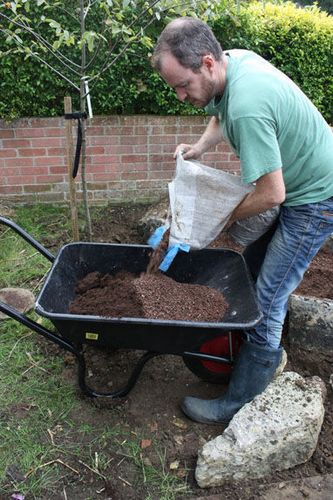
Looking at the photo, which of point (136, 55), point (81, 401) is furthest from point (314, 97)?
point (81, 401)

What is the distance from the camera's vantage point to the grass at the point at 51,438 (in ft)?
7.00

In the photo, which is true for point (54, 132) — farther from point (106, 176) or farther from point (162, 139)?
point (162, 139)

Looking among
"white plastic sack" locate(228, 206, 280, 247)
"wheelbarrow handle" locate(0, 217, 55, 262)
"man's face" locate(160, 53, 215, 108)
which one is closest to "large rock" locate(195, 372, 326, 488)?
"white plastic sack" locate(228, 206, 280, 247)

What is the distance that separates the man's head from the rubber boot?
131 centimetres

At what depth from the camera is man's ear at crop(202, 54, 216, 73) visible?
183 cm

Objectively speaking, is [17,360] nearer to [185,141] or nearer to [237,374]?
[237,374]

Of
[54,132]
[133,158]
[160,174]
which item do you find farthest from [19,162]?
[160,174]

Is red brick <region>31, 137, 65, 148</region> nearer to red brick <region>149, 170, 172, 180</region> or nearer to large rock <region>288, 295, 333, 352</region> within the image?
red brick <region>149, 170, 172, 180</region>

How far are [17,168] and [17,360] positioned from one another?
2.24 m

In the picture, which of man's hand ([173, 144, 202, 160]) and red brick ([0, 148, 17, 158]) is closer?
man's hand ([173, 144, 202, 160])

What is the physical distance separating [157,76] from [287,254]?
8.99 ft

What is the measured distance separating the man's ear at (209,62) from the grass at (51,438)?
1.88m

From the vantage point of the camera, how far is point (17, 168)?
14.4 feet

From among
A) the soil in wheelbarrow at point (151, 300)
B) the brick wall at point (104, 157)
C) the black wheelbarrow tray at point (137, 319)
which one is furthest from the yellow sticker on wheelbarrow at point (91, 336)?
the brick wall at point (104, 157)
